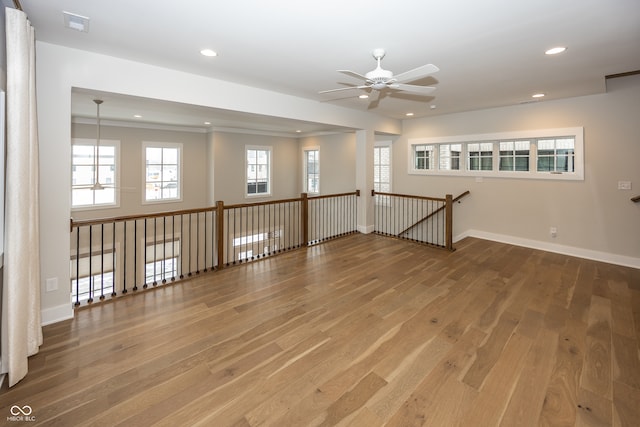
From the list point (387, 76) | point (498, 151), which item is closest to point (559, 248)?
point (498, 151)

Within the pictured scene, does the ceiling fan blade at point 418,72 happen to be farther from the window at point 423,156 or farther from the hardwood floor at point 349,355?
the window at point 423,156

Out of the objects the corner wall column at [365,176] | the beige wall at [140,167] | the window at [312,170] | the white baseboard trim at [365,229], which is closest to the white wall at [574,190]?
the corner wall column at [365,176]

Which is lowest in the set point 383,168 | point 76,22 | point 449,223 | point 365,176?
point 449,223

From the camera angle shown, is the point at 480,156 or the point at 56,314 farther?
the point at 480,156

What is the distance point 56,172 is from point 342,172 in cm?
653

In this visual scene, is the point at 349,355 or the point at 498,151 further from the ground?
the point at 498,151

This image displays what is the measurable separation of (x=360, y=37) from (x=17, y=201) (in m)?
3.13

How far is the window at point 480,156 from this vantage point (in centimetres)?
641

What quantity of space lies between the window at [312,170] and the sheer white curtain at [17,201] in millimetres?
7389

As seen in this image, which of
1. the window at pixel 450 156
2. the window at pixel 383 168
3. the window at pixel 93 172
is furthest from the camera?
the window at pixel 383 168

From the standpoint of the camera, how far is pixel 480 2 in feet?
7.68

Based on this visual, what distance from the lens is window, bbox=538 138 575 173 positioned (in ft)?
17.8

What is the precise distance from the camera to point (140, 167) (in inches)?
294

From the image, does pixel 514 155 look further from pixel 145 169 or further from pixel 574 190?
pixel 145 169
